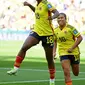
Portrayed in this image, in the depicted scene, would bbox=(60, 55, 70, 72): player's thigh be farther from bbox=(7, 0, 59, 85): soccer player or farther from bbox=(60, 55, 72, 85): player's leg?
bbox=(7, 0, 59, 85): soccer player

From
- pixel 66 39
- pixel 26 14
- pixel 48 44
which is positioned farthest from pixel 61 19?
pixel 26 14

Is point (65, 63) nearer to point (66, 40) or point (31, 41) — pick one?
point (66, 40)

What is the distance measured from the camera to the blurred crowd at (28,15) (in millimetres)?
55875

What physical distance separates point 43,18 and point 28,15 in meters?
47.5

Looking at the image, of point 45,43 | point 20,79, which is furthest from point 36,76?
point 45,43

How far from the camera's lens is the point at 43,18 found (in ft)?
34.6

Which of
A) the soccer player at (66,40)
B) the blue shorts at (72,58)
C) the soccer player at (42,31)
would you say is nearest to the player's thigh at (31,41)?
the soccer player at (42,31)

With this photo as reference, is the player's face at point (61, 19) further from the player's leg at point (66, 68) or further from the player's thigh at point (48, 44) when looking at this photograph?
the player's thigh at point (48, 44)

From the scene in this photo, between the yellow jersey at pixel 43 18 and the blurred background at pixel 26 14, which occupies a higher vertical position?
the yellow jersey at pixel 43 18

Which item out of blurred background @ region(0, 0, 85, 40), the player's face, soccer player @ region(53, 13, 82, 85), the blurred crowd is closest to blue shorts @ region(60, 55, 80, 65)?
soccer player @ region(53, 13, 82, 85)

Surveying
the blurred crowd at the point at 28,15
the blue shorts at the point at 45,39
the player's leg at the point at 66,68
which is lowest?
the blurred crowd at the point at 28,15

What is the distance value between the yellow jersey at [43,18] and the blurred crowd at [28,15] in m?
44.1

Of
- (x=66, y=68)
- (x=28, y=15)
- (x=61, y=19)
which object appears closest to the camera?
(x=66, y=68)

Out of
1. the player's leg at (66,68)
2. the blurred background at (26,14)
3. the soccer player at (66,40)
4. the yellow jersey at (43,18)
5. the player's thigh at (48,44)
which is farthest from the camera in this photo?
the blurred background at (26,14)
